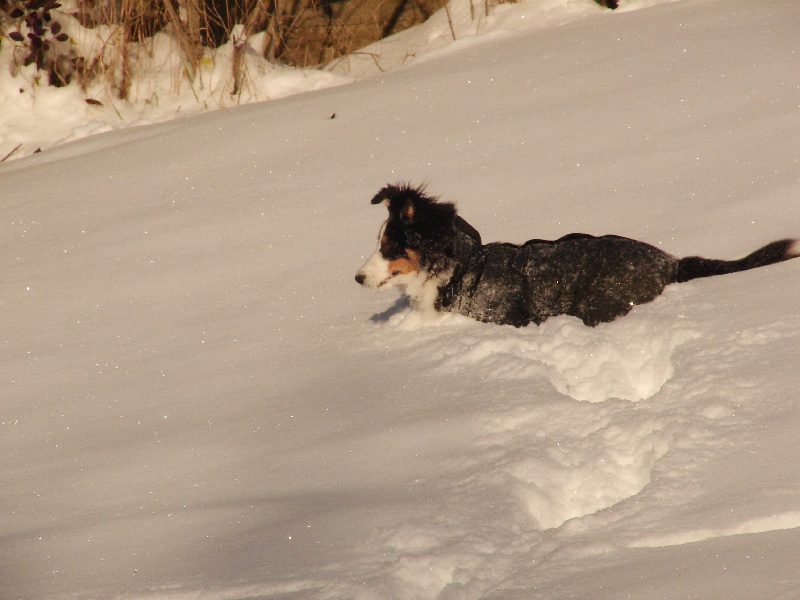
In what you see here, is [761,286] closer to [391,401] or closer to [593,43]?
[391,401]

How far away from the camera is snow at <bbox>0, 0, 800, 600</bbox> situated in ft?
9.00

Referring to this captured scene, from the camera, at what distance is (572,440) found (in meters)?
3.27

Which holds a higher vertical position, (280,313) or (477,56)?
(477,56)

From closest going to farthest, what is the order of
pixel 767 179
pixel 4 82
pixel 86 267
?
pixel 767 179, pixel 86 267, pixel 4 82

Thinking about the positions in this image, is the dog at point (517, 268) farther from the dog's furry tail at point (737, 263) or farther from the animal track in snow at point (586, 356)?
the animal track in snow at point (586, 356)

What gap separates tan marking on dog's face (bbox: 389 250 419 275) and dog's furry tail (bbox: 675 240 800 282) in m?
1.29

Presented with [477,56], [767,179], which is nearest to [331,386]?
[767,179]

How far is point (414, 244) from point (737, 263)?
157 cm

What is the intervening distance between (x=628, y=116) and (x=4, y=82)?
648 cm

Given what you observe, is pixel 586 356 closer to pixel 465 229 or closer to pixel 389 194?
pixel 465 229

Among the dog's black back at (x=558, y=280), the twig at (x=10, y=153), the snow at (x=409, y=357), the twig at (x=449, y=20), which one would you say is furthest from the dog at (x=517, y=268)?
the twig at (x=10, y=153)

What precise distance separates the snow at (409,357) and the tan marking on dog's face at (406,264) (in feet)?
0.85

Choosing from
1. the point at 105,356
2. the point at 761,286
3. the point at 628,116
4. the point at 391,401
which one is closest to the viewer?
the point at 391,401

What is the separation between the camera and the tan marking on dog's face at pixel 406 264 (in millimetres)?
4699
